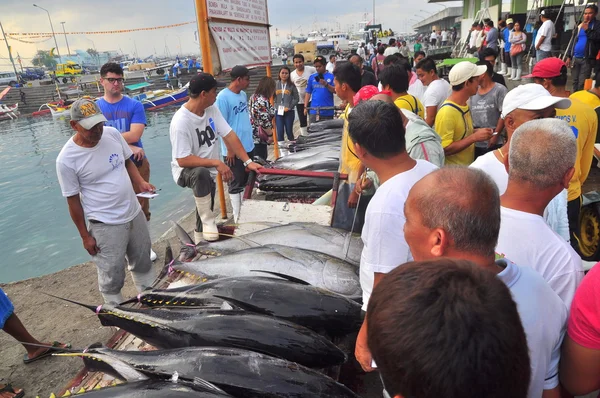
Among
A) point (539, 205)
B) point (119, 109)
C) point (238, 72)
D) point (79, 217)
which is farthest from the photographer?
point (238, 72)

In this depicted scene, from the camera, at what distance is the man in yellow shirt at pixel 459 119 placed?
3.59m

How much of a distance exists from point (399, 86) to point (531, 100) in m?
1.71

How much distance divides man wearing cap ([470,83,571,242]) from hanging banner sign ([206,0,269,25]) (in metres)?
3.74

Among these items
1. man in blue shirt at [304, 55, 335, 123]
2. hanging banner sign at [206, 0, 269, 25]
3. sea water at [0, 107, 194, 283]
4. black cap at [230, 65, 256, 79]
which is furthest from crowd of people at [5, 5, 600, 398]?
man in blue shirt at [304, 55, 335, 123]

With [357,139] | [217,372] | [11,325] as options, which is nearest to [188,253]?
[11,325]

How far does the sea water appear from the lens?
6846 millimetres

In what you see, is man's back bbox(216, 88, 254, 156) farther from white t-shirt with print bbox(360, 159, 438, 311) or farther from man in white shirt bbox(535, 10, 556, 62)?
man in white shirt bbox(535, 10, 556, 62)

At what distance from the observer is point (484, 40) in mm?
14766

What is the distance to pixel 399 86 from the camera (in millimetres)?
4059

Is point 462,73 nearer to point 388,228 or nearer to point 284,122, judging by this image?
point 388,228

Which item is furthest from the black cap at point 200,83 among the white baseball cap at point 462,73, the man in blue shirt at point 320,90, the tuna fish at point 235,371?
the man in blue shirt at point 320,90

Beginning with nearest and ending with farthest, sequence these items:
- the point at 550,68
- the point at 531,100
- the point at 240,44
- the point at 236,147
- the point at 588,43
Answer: the point at 531,100, the point at 550,68, the point at 236,147, the point at 240,44, the point at 588,43

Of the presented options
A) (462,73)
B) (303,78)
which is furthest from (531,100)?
(303,78)

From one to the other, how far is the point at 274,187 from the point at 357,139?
2997 millimetres
